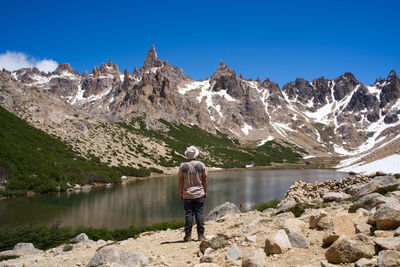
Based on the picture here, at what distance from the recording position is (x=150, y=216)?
38.5m

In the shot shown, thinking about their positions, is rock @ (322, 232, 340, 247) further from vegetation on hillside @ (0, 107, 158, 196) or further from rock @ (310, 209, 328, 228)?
vegetation on hillside @ (0, 107, 158, 196)

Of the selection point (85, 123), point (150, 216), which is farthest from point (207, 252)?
point (85, 123)

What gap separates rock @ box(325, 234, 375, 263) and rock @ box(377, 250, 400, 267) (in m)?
0.51

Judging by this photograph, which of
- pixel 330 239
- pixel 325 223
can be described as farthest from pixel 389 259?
pixel 325 223

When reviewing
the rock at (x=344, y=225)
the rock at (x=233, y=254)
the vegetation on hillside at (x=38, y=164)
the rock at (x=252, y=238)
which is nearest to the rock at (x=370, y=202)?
the rock at (x=344, y=225)

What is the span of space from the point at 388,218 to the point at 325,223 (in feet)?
6.61

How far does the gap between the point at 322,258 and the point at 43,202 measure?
5290cm

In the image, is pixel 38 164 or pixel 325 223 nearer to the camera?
pixel 325 223

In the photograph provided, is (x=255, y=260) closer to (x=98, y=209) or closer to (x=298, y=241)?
(x=298, y=241)

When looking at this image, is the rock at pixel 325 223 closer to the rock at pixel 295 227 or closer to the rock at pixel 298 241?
the rock at pixel 295 227

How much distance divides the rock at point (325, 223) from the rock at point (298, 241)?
1.78 m

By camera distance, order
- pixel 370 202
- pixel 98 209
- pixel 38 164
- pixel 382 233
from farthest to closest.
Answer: pixel 38 164 < pixel 98 209 < pixel 370 202 < pixel 382 233

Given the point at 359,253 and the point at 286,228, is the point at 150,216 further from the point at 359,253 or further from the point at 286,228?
the point at 359,253

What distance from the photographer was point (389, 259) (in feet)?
15.7
